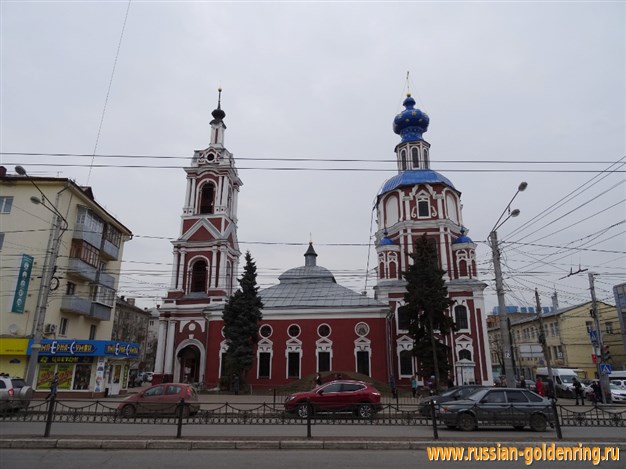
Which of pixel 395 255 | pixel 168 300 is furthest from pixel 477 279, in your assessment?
pixel 168 300

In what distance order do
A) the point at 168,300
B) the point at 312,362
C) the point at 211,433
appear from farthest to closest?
the point at 168,300 < the point at 312,362 < the point at 211,433

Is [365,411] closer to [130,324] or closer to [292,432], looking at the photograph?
[292,432]

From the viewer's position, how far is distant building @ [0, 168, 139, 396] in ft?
86.2

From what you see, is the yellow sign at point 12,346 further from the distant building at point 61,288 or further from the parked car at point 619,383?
the parked car at point 619,383

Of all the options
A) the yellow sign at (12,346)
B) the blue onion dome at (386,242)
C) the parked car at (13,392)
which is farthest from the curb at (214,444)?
the blue onion dome at (386,242)

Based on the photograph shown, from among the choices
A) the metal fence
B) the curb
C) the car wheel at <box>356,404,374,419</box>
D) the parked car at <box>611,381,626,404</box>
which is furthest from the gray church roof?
the curb

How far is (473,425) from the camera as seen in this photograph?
45.7 feet

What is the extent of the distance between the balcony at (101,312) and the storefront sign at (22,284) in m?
5.20

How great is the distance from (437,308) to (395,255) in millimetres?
10349

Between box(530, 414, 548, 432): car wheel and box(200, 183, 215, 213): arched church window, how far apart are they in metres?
34.1

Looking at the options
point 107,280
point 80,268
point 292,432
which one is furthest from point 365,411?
point 107,280

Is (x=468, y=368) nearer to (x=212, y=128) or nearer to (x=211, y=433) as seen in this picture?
(x=211, y=433)

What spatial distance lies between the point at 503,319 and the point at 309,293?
25.7 meters

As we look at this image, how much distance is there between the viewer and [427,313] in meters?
31.1
